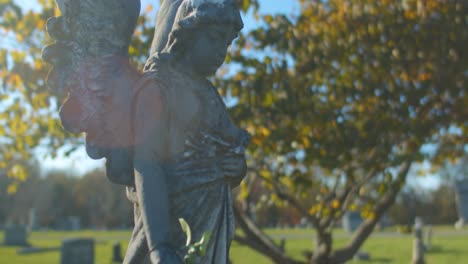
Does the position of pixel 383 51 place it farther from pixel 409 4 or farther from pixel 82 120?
pixel 82 120

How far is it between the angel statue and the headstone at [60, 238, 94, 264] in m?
13.1

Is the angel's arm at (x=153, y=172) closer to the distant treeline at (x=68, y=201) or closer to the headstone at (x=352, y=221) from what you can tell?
the headstone at (x=352, y=221)

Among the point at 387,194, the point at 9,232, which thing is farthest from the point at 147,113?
the point at 9,232

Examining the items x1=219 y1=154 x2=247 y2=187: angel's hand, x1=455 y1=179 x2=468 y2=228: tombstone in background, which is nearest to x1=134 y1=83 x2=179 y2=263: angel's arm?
x1=219 y1=154 x2=247 y2=187: angel's hand

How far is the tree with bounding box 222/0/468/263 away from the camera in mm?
7371

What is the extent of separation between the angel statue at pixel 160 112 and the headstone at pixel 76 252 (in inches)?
515

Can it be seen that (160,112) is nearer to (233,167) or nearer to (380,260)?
(233,167)

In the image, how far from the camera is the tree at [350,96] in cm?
737

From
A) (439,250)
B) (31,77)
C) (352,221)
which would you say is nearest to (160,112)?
(31,77)

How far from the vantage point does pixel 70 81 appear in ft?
7.73

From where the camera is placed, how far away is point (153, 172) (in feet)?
6.78

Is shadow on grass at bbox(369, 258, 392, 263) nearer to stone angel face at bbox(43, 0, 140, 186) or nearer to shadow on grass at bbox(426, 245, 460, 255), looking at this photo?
shadow on grass at bbox(426, 245, 460, 255)

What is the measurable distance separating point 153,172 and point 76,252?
13.5 meters

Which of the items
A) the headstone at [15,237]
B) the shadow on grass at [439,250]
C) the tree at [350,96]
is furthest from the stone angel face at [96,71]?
the headstone at [15,237]
